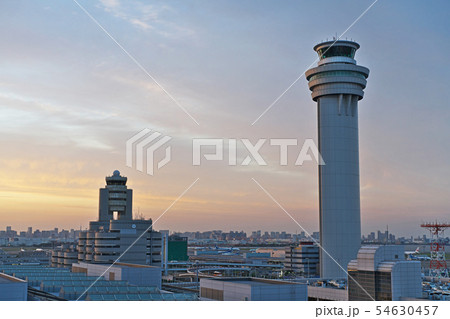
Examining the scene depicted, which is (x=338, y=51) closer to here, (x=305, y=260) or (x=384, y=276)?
(x=305, y=260)

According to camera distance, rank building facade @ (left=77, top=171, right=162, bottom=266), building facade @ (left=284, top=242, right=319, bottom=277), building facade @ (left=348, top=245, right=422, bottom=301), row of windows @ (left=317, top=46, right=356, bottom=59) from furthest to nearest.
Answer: building facade @ (left=284, top=242, right=319, bottom=277)
building facade @ (left=77, top=171, right=162, bottom=266)
row of windows @ (left=317, top=46, right=356, bottom=59)
building facade @ (left=348, top=245, right=422, bottom=301)

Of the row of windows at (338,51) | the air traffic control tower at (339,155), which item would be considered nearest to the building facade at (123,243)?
the air traffic control tower at (339,155)

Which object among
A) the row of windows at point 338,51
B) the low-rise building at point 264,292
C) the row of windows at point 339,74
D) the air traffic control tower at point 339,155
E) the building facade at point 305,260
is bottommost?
the building facade at point 305,260

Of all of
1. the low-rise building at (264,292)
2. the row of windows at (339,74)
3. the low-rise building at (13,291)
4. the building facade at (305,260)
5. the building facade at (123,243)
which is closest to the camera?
the low-rise building at (13,291)

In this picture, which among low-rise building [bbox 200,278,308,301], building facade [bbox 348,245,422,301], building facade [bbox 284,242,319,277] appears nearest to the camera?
low-rise building [bbox 200,278,308,301]

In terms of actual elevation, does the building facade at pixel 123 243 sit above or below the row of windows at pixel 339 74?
below

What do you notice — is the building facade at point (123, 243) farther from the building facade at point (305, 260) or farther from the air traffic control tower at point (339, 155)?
the air traffic control tower at point (339, 155)

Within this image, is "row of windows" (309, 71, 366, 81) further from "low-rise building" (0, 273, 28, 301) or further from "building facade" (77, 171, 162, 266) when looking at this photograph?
"low-rise building" (0, 273, 28, 301)

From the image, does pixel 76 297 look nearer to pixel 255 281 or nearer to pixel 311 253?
pixel 255 281

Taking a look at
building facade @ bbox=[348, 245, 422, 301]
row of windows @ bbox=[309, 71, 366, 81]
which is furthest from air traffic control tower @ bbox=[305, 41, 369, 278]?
building facade @ bbox=[348, 245, 422, 301]
